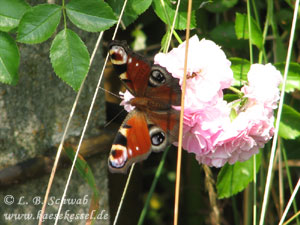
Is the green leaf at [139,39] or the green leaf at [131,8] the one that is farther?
the green leaf at [139,39]

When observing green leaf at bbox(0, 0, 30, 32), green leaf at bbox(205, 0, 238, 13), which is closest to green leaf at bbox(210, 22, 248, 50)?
green leaf at bbox(205, 0, 238, 13)

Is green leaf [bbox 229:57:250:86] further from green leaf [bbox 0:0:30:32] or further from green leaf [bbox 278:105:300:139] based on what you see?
green leaf [bbox 0:0:30:32]

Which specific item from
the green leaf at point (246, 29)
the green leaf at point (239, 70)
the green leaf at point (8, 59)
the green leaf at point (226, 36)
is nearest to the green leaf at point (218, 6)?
the green leaf at point (226, 36)

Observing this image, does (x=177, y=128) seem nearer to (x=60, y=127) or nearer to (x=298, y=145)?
(x=60, y=127)

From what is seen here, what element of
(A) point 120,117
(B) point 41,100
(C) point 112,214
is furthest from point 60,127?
(C) point 112,214

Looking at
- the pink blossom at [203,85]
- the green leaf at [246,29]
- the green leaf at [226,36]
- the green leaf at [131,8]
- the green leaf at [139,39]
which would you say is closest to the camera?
the pink blossom at [203,85]

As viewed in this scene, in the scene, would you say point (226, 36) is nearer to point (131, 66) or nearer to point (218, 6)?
point (218, 6)

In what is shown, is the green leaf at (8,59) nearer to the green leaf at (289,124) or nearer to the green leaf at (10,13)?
the green leaf at (10,13)
